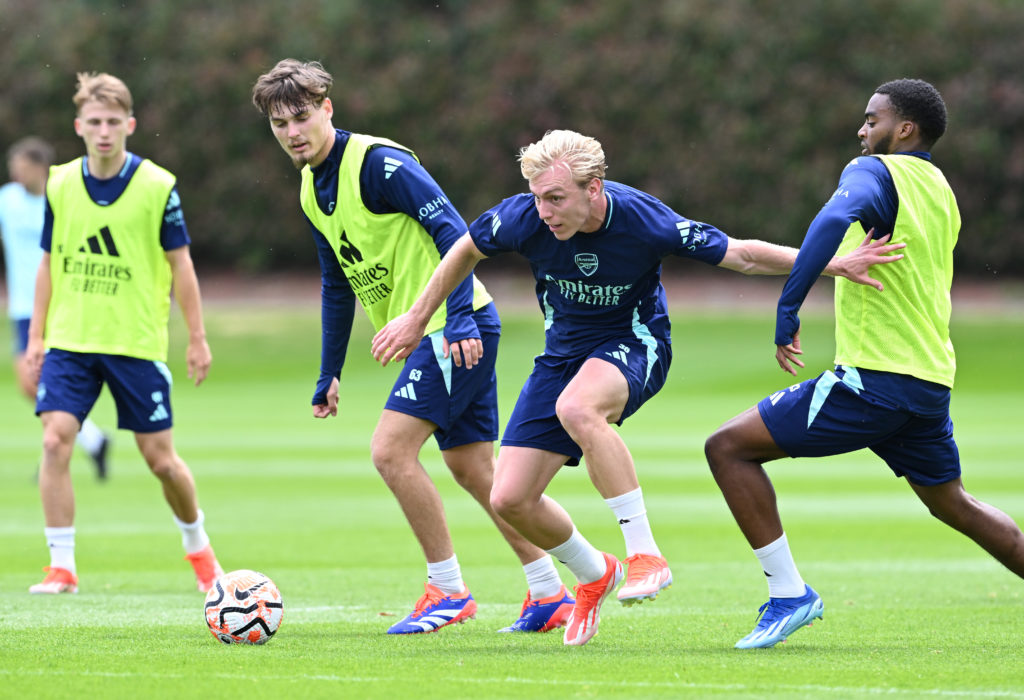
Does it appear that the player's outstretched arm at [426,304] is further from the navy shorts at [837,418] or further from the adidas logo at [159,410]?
the adidas logo at [159,410]

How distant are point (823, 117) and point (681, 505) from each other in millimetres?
25149

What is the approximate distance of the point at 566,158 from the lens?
6191mm

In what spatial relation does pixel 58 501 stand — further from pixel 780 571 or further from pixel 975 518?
pixel 975 518

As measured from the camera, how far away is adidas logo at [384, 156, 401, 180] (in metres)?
7.10

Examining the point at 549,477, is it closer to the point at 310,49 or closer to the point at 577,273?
the point at 577,273

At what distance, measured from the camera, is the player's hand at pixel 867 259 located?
6066 millimetres

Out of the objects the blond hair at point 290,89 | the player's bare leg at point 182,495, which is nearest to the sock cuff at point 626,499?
the blond hair at point 290,89

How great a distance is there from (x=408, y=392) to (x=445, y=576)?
2.93 feet

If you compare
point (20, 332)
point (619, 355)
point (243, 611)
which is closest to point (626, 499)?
point (619, 355)

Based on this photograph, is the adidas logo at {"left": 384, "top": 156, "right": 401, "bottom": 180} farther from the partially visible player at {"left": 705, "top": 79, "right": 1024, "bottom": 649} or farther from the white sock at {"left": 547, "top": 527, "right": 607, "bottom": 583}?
the partially visible player at {"left": 705, "top": 79, "right": 1024, "bottom": 649}

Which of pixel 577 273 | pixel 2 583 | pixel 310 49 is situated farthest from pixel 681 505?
pixel 310 49

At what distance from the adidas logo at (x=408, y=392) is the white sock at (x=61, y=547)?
8.31 feet

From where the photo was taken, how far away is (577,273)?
6457 millimetres

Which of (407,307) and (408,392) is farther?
(407,307)
